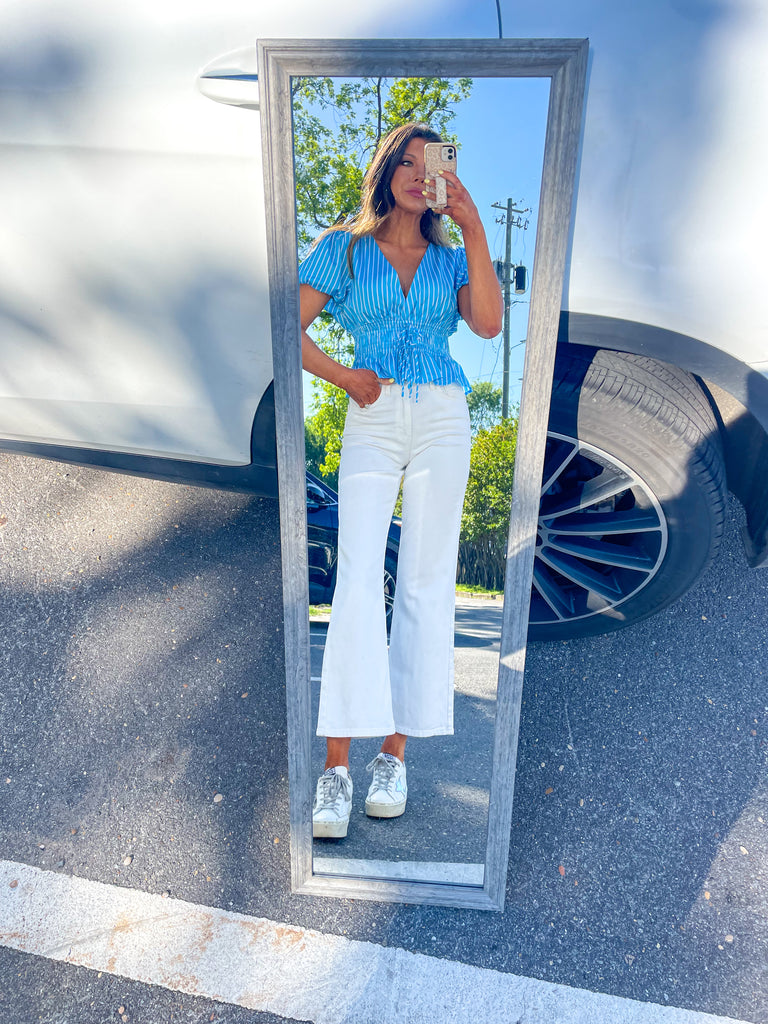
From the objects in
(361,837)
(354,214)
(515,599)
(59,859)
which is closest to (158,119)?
(354,214)

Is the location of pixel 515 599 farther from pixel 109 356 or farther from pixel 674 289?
pixel 109 356

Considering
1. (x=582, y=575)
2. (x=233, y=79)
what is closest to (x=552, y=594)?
(x=582, y=575)

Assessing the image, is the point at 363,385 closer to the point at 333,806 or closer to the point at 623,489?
the point at 623,489

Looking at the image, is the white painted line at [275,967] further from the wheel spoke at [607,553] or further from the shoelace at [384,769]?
the wheel spoke at [607,553]

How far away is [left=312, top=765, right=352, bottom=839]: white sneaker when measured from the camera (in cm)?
180

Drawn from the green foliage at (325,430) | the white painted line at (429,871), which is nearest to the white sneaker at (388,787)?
the white painted line at (429,871)

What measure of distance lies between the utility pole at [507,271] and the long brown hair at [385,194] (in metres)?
0.14

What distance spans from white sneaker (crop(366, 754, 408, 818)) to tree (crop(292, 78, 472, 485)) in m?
1.05

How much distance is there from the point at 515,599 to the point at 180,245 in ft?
3.99

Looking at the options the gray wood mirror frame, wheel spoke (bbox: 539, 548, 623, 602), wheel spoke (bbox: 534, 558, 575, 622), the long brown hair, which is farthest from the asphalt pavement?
the long brown hair

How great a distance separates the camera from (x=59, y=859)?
6.43ft

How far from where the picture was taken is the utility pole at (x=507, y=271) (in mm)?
1482

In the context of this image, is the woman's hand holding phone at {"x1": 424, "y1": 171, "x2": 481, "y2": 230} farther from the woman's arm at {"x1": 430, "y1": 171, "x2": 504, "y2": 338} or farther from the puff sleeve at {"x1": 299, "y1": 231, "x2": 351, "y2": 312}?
the puff sleeve at {"x1": 299, "y1": 231, "x2": 351, "y2": 312}

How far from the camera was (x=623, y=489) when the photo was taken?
6.08ft
